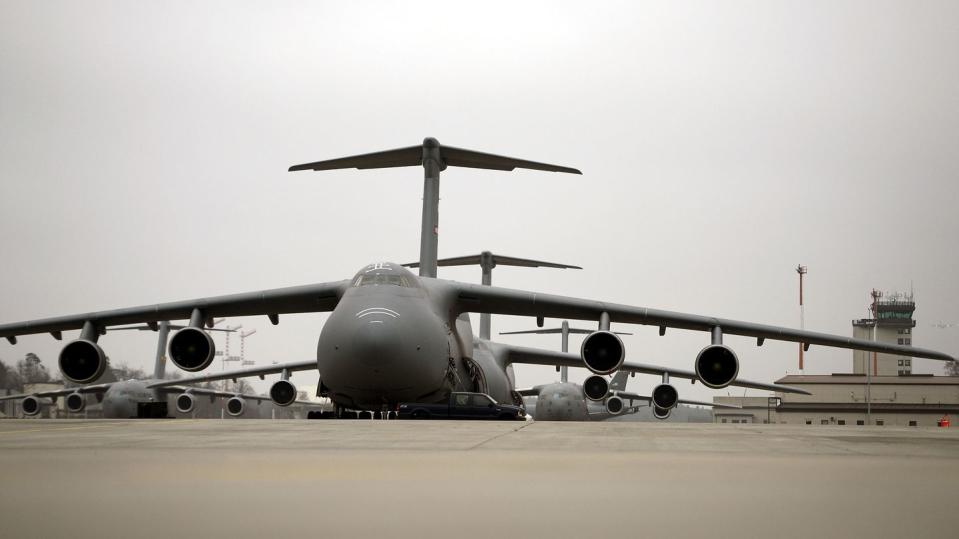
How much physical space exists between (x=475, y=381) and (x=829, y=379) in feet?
170

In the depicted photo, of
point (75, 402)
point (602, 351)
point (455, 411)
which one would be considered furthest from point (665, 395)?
point (75, 402)

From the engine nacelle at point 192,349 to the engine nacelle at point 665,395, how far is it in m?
12.6

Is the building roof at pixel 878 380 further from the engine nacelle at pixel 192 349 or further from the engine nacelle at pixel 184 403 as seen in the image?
the engine nacelle at pixel 192 349

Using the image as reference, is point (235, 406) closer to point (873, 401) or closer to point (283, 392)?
point (283, 392)

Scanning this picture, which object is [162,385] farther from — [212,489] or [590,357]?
[212,489]

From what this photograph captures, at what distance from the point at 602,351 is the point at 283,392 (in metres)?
11.0

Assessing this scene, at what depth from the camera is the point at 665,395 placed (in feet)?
79.7

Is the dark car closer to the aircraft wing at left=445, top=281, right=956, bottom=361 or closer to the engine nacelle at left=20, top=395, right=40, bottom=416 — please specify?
the aircraft wing at left=445, top=281, right=956, bottom=361

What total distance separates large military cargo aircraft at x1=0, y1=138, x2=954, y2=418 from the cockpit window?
0.07 feet

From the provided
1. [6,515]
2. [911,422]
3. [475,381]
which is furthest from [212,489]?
[911,422]

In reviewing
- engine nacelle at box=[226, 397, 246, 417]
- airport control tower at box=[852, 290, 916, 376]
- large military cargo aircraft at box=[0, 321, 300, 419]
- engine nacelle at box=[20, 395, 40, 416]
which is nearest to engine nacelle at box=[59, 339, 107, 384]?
large military cargo aircraft at box=[0, 321, 300, 419]

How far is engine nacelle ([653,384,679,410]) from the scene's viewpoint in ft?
79.0

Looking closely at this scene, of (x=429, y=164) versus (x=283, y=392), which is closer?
(x=429, y=164)

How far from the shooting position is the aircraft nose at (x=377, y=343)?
1401cm
